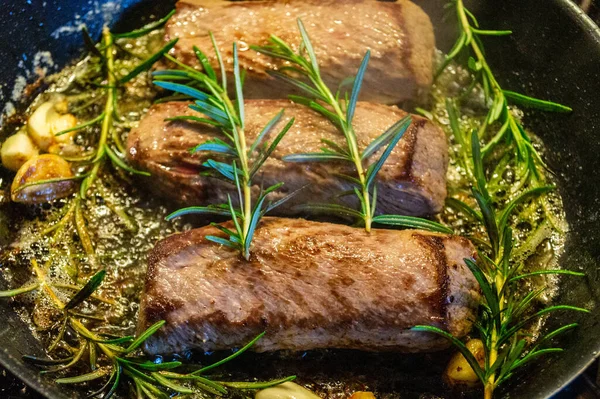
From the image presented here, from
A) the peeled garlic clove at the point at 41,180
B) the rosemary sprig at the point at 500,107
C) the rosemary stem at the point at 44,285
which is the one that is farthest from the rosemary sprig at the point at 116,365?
the rosemary sprig at the point at 500,107

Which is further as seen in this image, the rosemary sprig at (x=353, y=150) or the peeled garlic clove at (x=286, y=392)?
the rosemary sprig at (x=353, y=150)

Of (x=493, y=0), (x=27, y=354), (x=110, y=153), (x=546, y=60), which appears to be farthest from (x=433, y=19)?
(x=27, y=354)

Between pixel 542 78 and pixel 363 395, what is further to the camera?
pixel 542 78

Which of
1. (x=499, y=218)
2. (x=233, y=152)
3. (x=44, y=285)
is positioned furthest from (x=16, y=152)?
(x=499, y=218)

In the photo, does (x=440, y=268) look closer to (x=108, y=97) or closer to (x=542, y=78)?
(x=542, y=78)

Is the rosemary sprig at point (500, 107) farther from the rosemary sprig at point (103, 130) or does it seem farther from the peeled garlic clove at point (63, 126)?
the peeled garlic clove at point (63, 126)

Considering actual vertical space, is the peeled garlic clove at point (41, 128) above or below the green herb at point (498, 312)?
below

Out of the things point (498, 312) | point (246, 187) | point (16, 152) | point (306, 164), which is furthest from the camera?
point (16, 152)

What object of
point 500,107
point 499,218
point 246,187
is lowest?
point 246,187
